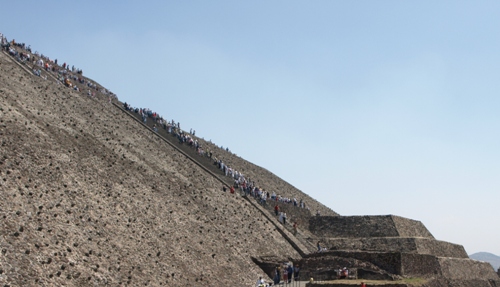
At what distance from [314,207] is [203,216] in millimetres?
25705

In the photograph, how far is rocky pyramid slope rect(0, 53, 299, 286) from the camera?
80.9 feet

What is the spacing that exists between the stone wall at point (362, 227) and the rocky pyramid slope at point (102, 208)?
24.1ft

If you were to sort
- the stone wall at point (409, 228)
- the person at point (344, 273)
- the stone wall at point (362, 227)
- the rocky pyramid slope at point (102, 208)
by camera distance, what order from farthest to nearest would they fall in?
the stone wall at point (409, 228) → the stone wall at point (362, 227) → the person at point (344, 273) → the rocky pyramid slope at point (102, 208)

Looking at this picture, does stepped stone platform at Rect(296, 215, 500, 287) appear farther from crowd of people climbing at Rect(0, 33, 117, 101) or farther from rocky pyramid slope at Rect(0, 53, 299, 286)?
crowd of people climbing at Rect(0, 33, 117, 101)

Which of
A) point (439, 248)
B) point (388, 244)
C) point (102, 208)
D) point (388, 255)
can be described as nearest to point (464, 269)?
point (439, 248)

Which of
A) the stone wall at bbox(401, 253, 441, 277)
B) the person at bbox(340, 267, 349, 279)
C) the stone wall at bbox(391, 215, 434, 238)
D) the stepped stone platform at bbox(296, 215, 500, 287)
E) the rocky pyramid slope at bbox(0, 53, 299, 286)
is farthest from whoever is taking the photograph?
the stone wall at bbox(391, 215, 434, 238)

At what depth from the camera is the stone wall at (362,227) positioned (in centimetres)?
4738

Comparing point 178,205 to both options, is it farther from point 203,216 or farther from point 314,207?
point 314,207

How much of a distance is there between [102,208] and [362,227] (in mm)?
23526

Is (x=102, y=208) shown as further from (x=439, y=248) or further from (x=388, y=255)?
(x=439, y=248)

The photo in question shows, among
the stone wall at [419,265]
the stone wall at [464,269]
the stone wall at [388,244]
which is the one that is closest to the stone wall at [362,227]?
the stone wall at [388,244]

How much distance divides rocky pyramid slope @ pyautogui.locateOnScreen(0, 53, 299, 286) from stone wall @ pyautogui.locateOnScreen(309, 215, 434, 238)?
24.1ft

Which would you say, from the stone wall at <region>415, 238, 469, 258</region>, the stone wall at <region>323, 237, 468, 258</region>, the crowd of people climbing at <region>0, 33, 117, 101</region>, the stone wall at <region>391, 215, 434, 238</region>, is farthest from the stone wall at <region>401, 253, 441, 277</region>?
the crowd of people climbing at <region>0, 33, 117, 101</region>

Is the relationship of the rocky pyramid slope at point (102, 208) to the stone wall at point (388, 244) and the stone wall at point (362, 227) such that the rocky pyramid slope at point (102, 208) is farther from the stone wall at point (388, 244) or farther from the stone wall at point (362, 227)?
the stone wall at point (362, 227)
